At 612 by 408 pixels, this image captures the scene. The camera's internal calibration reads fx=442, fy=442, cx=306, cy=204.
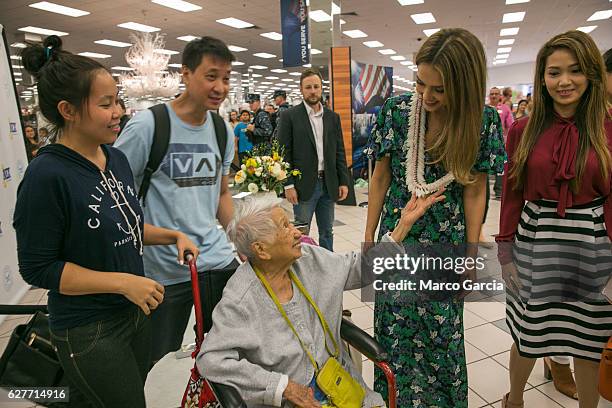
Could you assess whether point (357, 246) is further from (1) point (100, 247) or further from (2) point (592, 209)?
(1) point (100, 247)

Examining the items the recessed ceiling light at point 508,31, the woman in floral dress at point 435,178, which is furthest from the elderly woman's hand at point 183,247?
the recessed ceiling light at point 508,31

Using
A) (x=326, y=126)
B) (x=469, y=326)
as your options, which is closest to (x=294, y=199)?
(x=326, y=126)

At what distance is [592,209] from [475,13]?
11.9 meters

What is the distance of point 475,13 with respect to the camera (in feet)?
38.6

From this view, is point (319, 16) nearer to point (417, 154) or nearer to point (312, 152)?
point (312, 152)

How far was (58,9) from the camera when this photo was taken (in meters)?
9.66

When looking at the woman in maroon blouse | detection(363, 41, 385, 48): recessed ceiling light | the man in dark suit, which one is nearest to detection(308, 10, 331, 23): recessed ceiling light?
the man in dark suit

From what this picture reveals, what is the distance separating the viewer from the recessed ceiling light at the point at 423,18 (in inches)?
458

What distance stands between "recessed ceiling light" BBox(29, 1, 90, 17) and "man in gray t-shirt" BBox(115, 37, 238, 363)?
31.7ft

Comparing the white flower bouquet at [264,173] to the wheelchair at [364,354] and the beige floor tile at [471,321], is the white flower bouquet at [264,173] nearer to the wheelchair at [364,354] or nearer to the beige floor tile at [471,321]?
the beige floor tile at [471,321]

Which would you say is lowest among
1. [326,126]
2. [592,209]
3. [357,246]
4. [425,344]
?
[357,246]

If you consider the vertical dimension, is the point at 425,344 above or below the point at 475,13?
below

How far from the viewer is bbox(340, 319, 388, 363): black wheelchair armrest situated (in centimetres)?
142

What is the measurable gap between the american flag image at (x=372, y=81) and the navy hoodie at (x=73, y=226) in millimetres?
7242
